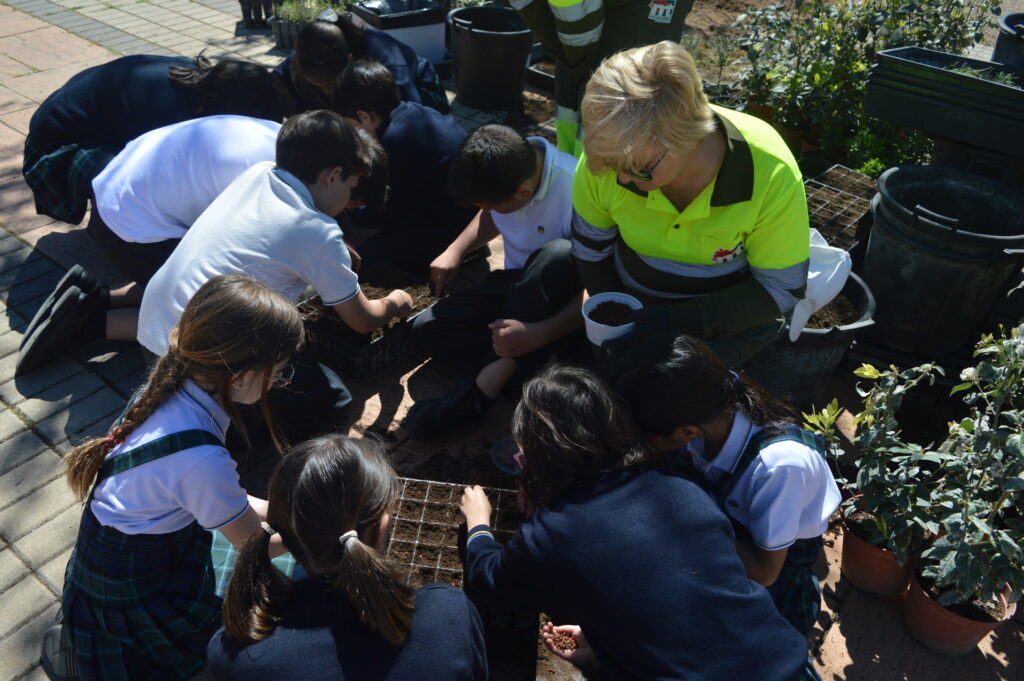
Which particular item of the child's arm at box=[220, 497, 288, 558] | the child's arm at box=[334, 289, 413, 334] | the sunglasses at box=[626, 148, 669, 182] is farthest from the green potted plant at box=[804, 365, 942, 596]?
the child's arm at box=[220, 497, 288, 558]

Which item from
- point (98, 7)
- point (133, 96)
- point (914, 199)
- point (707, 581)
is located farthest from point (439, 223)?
point (98, 7)

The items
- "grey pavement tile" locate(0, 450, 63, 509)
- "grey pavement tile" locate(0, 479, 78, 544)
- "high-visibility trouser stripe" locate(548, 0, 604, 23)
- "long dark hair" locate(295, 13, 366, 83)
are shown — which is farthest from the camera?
"long dark hair" locate(295, 13, 366, 83)

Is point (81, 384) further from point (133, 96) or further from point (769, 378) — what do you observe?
point (769, 378)

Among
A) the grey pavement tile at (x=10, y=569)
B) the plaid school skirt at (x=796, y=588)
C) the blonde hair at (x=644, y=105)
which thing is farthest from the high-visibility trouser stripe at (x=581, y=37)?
the grey pavement tile at (x=10, y=569)

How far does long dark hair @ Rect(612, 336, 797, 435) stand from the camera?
6.65ft

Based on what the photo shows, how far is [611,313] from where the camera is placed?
104 inches

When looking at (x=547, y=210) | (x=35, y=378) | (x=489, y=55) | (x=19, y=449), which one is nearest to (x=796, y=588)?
(x=547, y=210)

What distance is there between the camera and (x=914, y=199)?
370cm

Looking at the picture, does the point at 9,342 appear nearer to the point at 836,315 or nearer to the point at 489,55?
the point at 489,55

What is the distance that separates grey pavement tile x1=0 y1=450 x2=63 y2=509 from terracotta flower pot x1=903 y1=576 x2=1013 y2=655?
319 centimetres

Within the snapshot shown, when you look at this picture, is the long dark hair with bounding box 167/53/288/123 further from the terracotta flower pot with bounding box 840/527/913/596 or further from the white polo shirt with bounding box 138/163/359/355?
the terracotta flower pot with bounding box 840/527/913/596

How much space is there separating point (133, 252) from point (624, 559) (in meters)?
2.81

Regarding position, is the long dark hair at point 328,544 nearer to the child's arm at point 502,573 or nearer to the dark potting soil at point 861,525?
the child's arm at point 502,573

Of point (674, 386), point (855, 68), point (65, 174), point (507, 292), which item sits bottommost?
point (507, 292)
